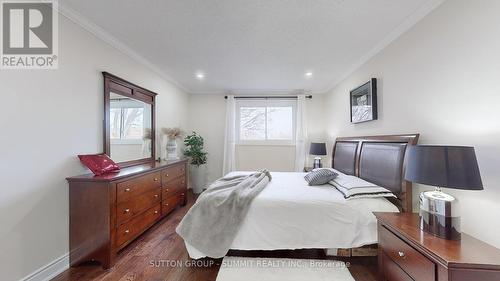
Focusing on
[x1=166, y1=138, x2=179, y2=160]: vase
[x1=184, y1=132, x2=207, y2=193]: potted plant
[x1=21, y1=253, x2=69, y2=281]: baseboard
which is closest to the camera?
[x1=21, y1=253, x2=69, y2=281]: baseboard

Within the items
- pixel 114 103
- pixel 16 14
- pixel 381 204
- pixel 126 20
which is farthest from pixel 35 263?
pixel 381 204

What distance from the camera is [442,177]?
4.13 ft

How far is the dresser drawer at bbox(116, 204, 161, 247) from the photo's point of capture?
2.18m

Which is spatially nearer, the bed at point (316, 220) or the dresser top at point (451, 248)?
the dresser top at point (451, 248)

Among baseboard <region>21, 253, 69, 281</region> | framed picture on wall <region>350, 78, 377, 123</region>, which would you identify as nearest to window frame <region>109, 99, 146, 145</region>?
baseboard <region>21, 253, 69, 281</region>

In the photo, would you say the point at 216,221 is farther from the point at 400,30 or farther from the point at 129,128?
the point at 400,30

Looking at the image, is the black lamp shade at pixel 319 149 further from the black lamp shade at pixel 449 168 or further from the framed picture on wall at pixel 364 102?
the black lamp shade at pixel 449 168

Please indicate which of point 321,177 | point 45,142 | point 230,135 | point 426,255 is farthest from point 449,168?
point 230,135

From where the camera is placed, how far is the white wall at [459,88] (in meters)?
1.39

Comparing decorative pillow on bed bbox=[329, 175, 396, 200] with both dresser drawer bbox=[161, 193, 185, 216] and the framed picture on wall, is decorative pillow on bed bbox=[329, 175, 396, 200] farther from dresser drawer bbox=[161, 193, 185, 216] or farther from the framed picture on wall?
dresser drawer bbox=[161, 193, 185, 216]

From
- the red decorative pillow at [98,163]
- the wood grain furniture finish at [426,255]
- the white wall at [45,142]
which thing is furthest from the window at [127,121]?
the wood grain furniture finish at [426,255]

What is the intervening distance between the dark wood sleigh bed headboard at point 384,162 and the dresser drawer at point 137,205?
9.42ft

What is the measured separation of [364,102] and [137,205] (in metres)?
3.38

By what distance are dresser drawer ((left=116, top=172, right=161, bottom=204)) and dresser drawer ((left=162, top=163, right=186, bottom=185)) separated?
0.57 feet
